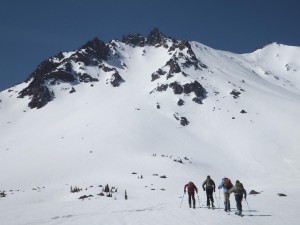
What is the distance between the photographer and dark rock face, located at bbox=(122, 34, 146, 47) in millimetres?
165375

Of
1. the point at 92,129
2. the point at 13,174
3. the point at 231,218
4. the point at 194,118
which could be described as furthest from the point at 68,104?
the point at 231,218

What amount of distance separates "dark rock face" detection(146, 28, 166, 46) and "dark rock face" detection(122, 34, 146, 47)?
293 cm

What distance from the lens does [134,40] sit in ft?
549

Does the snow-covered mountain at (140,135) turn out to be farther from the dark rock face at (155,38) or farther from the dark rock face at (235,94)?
the dark rock face at (155,38)

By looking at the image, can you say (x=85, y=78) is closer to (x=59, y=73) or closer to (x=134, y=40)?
(x=59, y=73)

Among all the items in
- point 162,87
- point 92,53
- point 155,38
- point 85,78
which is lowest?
point 162,87

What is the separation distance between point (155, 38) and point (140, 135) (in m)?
93.1

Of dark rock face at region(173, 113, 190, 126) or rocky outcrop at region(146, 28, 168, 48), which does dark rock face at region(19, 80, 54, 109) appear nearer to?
dark rock face at region(173, 113, 190, 126)

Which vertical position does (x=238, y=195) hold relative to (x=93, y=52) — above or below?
below

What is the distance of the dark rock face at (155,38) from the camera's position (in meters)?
162

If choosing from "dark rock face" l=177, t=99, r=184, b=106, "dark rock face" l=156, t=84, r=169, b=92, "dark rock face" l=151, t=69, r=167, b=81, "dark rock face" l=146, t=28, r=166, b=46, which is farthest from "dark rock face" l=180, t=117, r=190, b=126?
"dark rock face" l=146, t=28, r=166, b=46

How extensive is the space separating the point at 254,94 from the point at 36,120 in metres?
67.0

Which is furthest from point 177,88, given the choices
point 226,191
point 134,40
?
point 226,191

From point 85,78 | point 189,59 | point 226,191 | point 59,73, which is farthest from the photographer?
point 189,59
